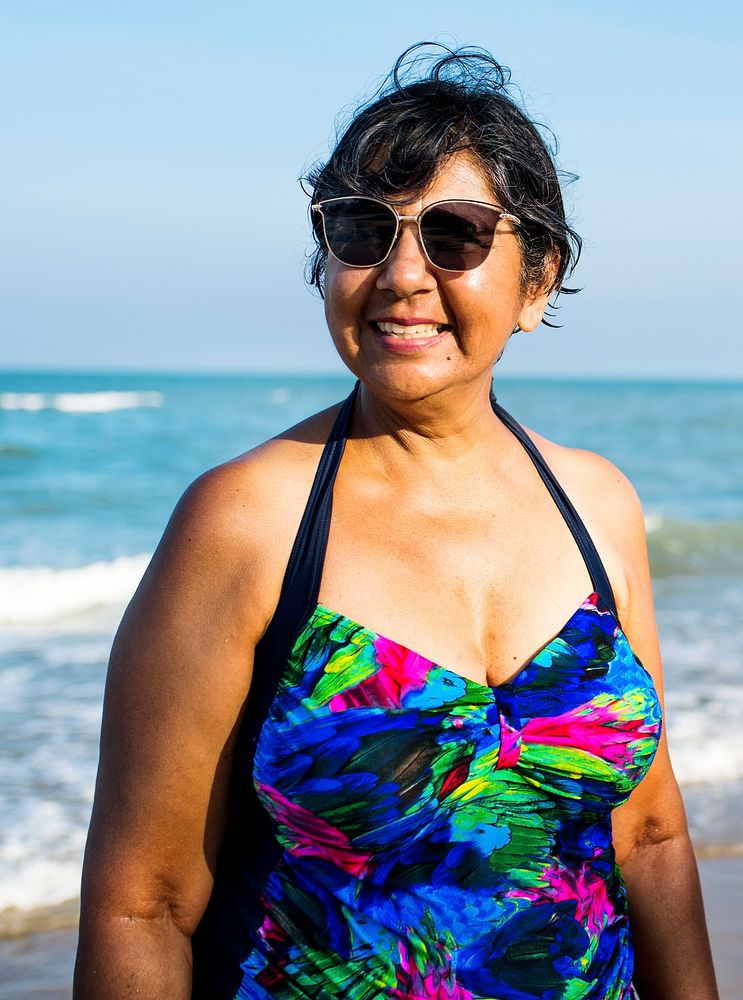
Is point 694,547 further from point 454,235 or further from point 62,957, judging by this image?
point 454,235

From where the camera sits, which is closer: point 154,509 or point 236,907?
point 236,907

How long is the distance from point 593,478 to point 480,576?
0.37 metres

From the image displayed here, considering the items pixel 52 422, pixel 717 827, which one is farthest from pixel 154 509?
pixel 52 422

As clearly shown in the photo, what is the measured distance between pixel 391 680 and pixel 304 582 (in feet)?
0.66

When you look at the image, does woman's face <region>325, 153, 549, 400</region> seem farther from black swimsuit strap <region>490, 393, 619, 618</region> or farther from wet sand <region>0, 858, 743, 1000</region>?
wet sand <region>0, 858, 743, 1000</region>

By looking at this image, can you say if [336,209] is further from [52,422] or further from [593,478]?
[52,422]

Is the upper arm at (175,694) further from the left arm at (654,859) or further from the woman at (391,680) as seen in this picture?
the left arm at (654,859)

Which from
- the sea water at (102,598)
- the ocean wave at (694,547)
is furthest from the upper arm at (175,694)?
the ocean wave at (694,547)

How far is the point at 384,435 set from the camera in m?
1.99

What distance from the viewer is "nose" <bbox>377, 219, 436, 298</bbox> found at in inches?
72.3

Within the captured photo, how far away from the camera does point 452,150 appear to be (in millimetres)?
1875

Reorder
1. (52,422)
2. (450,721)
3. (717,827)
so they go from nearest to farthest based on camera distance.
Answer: (450,721) → (717,827) → (52,422)

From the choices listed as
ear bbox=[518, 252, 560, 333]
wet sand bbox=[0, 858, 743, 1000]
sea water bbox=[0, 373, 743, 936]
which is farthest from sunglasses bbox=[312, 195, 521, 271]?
sea water bbox=[0, 373, 743, 936]

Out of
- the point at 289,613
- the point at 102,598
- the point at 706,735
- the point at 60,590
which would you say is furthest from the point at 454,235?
the point at 60,590
